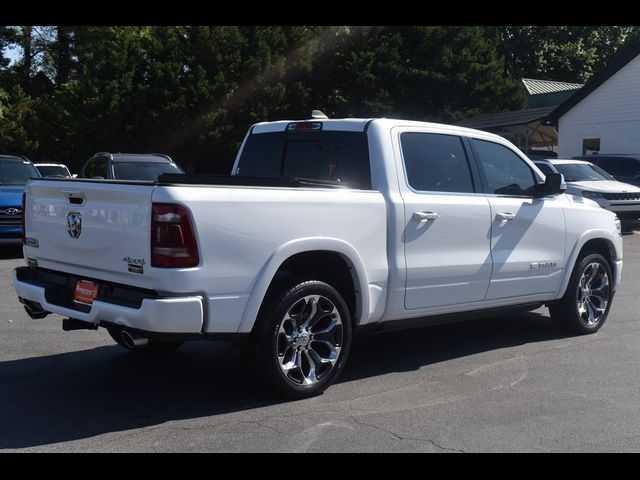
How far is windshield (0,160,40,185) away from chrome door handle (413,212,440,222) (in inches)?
404

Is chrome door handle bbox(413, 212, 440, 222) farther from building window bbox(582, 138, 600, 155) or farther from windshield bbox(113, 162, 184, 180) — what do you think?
building window bbox(582, 138, 600, 155)

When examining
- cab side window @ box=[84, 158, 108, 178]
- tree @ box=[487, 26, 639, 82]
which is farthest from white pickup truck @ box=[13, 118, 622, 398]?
tree @ box=[487, 26, 639, 82]

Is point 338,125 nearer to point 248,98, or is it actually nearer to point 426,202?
point 426,202

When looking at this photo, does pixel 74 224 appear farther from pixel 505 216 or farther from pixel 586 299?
pixel 586 299

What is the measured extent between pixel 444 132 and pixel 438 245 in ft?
3.26

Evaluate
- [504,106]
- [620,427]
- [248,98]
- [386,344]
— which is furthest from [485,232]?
[504,106]

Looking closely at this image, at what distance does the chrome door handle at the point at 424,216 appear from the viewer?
226 inches

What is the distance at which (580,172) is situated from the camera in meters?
18.1

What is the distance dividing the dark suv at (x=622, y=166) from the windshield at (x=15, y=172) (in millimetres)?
14102

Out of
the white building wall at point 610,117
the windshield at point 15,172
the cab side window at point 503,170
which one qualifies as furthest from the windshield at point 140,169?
the white building wall at point 610,117

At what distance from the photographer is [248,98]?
33938 mm

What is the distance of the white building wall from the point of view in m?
27.0

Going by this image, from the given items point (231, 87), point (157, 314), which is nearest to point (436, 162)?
point (157, 314)

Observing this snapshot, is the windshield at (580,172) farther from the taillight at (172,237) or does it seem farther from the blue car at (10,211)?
the taillight at (172,237)
